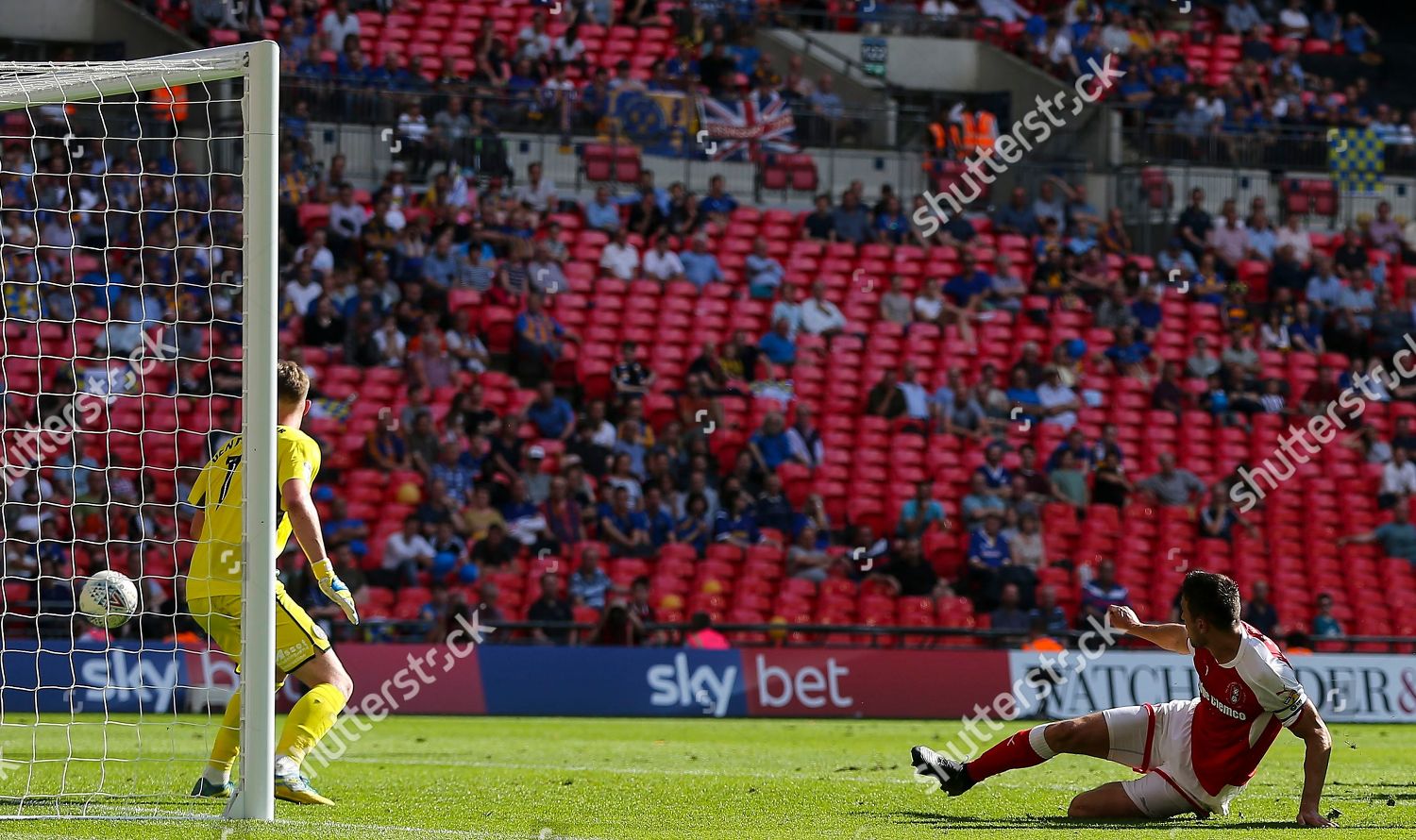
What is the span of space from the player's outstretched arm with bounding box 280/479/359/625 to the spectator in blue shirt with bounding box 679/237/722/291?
48.2 ft

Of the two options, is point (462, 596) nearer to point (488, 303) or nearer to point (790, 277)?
point (488, 303)

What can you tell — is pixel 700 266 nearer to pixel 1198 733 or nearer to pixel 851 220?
pixel 851 220

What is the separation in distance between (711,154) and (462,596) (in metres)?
9.34

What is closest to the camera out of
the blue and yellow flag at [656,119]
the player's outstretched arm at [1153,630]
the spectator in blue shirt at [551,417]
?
the player's outstretched arm at [1153,630]

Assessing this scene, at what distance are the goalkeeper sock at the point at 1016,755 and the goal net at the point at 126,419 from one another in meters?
2.98

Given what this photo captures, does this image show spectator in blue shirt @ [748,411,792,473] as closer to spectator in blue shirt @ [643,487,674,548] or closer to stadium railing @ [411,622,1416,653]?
spectator in blue shirt @ [643,487,674,548]

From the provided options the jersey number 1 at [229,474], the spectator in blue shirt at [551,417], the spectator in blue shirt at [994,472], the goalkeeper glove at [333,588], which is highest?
the jersey number 1 at [229,474]

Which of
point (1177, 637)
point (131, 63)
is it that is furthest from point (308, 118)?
point (1177, 637)

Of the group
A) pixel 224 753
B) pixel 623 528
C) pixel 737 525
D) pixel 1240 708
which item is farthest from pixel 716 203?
pixel 1240 708

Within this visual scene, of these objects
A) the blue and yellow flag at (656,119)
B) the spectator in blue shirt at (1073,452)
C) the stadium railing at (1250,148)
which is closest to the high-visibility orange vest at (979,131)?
the stadium railing at (1250,148)

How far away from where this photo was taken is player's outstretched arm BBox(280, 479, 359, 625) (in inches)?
284

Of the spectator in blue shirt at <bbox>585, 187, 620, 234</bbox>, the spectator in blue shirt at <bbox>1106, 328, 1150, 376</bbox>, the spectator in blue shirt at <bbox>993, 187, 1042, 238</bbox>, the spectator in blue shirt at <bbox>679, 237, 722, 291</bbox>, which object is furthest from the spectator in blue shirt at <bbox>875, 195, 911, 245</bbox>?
the spectator in blue shirt at <bbox>585, 187, 620, 234</bbox>

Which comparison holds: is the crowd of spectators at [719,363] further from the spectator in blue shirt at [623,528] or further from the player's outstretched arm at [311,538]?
the player's outstretched arm at [311,538]

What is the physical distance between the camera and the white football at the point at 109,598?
730cm
